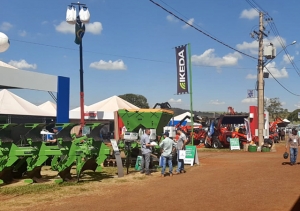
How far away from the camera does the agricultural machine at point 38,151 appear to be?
12.0 meters

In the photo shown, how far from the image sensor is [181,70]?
2141cm

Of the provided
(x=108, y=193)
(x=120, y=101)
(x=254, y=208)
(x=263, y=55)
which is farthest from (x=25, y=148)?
(x=120, y=101)

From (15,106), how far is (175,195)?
2928 cm

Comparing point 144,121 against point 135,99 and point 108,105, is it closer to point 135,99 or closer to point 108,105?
point 108,105

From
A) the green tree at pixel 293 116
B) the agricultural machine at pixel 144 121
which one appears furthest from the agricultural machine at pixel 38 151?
the green tree at pixel 293 116

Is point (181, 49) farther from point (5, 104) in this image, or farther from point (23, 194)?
point (5, 104)

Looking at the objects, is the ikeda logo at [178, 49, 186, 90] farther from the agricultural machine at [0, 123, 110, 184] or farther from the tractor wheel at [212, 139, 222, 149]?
the tractor wheel at [212, 139, 222, 149]

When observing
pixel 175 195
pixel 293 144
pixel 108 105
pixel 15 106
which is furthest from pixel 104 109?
pixel 175 195

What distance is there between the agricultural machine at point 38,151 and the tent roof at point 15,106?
22324 millimetres

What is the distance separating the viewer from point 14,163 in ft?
40.6

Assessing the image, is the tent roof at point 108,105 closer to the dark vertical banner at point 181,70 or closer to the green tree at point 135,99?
the dark vertical banner at point 181,70

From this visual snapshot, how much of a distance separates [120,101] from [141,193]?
35844 mm

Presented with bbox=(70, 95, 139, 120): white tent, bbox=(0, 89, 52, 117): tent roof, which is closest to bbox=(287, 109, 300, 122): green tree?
bbox=(70, 95, 139, 120): white tent

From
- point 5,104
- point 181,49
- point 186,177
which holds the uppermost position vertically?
point 181,49
